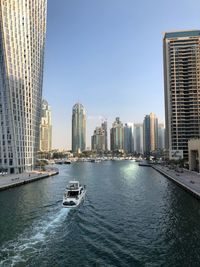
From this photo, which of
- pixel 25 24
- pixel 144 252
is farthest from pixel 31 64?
pixel 144 252

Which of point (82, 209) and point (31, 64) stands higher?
point (31, 64)

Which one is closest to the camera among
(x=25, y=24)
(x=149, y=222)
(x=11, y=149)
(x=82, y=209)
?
(x=149, y=222)

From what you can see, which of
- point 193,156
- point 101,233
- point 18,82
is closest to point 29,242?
point 101,233

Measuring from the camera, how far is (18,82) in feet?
435

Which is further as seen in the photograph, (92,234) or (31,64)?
(31,64)

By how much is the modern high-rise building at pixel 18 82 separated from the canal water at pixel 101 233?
231 feet

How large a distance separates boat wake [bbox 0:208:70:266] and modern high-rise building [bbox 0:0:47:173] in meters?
89.3

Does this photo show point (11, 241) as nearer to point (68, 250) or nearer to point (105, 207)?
point (68, 250)

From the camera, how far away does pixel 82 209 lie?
171ft

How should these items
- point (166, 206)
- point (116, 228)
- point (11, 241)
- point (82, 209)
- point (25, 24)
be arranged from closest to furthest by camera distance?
point (11, 241) < point (116, 228) < point (82, 209) < point (166, 206) < point (25, 24)

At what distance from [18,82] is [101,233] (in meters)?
112

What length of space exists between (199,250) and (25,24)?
138657 millimetres

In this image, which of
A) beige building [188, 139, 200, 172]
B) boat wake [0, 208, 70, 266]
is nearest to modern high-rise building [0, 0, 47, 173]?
beige building [188, 139, 200, 172]

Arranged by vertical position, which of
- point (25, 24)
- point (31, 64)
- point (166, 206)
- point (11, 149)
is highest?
point (25, 24)
